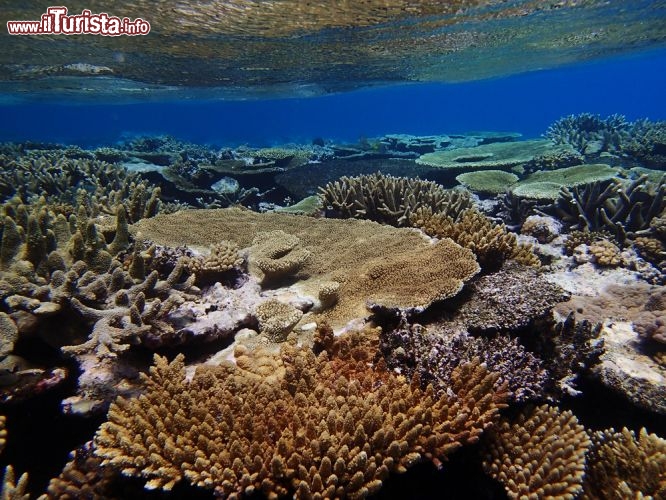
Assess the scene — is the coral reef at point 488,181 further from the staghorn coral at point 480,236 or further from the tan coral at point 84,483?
the tan coral at point 84,483

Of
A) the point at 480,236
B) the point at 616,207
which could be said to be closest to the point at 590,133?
the point at 616,207

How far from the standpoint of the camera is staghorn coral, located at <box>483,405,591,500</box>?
8.57 feet

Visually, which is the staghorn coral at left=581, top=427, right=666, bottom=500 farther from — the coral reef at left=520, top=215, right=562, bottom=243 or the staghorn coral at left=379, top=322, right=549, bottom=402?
the coral reef at left=520, top=215, right=562, bottom=243

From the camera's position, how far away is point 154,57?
71.3 feet

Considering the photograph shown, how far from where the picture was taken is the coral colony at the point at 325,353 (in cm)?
252

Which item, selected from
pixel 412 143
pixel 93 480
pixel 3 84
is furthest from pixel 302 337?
pixel 3 84

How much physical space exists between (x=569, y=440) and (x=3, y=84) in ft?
139

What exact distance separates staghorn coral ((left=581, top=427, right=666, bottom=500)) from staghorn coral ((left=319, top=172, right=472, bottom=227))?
4.41 m

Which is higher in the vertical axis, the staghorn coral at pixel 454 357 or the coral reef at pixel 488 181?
the staghorn coral at pixel 454 357

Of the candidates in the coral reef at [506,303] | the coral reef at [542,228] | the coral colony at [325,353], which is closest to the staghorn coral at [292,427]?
the coral colony at [325,353]

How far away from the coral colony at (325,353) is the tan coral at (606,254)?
0.04 metres

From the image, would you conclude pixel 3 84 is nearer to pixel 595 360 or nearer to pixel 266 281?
pixel 266 281

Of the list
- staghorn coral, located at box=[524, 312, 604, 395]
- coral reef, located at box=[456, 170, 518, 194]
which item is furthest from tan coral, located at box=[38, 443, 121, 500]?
coral reef, located at box=[456, 170, 518, 194]

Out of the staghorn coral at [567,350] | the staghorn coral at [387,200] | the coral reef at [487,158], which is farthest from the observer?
the coral reef at [487,158]
